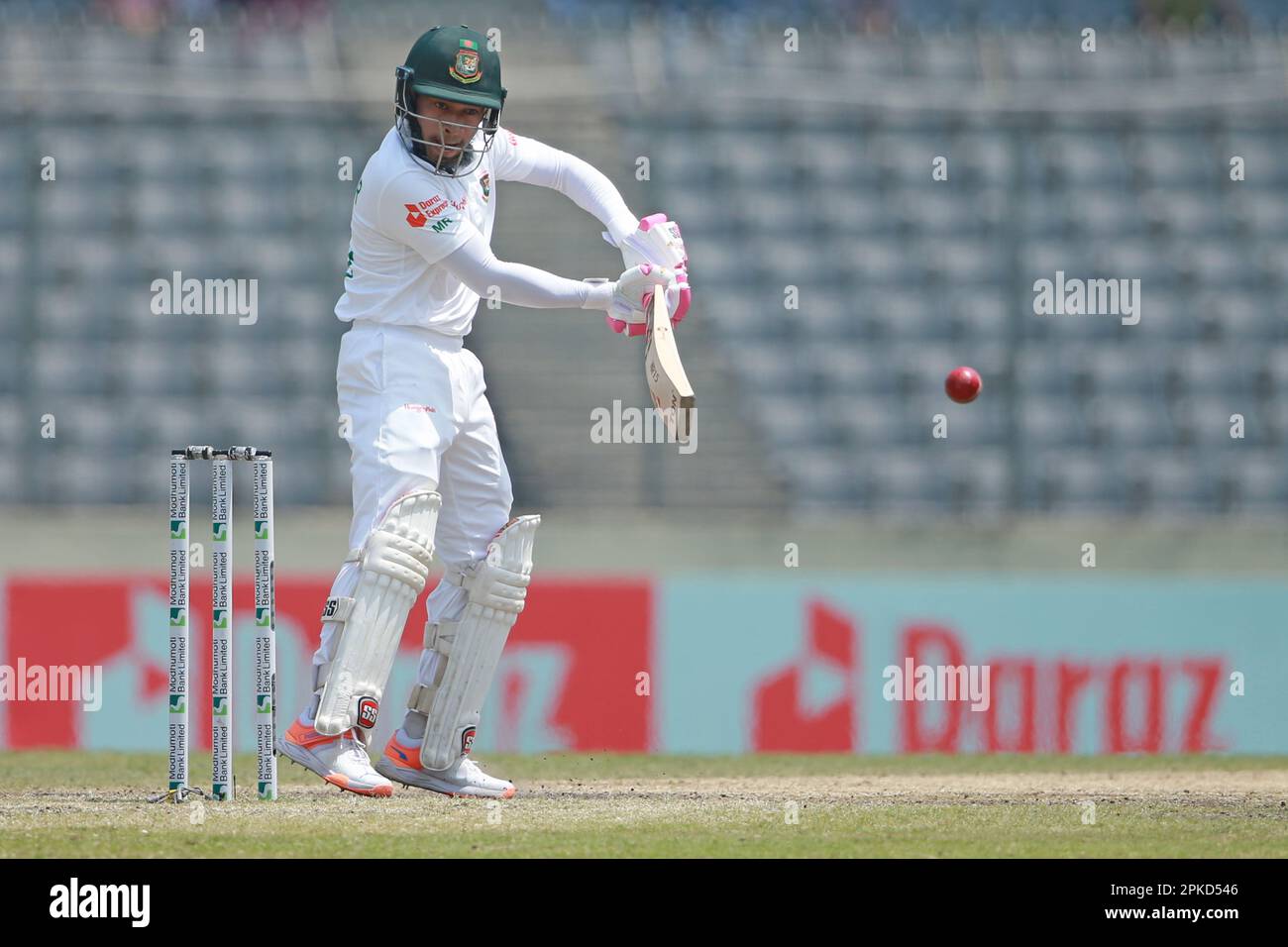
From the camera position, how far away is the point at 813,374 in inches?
470

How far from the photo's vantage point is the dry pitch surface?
4.80 m

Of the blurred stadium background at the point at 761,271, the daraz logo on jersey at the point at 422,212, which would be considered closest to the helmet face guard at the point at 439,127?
the daraz logo on jersey at the point at 422,212

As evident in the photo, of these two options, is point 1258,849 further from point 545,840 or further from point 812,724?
point 812,724

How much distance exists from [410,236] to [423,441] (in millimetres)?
583

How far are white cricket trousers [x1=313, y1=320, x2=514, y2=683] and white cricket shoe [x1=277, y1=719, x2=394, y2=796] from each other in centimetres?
23

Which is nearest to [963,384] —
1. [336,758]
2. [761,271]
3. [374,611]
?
[374,611]

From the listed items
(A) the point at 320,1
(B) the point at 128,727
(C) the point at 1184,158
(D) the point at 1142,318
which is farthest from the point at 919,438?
(A) the point at 320,1

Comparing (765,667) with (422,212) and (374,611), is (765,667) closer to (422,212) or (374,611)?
(374,611)

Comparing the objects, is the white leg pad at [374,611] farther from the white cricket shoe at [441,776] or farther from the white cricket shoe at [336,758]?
the white cricket shoe at [441,776]

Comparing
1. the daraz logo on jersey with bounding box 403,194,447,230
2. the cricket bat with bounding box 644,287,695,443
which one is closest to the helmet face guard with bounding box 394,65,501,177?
the daraz logo on jersey with bounding box 403,194,447,230

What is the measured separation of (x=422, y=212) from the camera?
222 inches

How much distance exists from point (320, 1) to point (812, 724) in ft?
24.6

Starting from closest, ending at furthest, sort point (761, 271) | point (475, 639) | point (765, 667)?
point (475, 639)
point (765, 667)
point (761, 271)

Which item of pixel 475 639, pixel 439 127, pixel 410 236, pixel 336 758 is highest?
pixel 439 127
